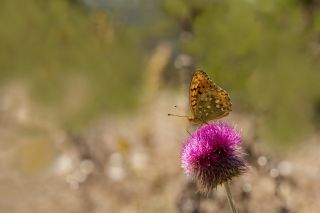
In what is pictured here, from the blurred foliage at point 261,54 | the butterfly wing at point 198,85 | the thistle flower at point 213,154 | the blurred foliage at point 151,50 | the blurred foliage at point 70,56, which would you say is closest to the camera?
the thistle flower at point 213,154

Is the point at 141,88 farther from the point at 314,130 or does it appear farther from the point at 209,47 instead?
the point at 209,47

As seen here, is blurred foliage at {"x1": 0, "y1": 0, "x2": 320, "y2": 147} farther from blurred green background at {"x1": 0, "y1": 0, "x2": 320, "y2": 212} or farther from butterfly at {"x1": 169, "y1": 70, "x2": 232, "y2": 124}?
butterfly at {"x1": 169, "y1": 70, "x2": 232, "y2": 124}

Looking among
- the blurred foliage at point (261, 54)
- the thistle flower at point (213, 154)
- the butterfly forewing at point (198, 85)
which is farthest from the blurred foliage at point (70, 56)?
the thistle flower at point (213, 154)

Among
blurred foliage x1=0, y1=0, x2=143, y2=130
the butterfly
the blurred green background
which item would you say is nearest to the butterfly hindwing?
the butterfly

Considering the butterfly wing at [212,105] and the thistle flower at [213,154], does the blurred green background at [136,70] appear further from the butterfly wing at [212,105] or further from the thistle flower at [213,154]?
the thistle flower at [213,154]

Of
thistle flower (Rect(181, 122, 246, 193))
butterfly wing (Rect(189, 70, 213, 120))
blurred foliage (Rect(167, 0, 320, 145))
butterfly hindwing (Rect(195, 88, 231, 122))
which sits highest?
blurred foliage (Rect(167, 0, 320, 145))

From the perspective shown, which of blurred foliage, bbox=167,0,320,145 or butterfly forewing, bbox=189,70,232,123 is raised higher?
blurred foliage, bbox=167,0,320,145

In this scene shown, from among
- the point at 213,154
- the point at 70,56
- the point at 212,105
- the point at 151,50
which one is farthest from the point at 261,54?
the point at 151,50

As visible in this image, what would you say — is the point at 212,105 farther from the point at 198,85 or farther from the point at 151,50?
the point at 151,50
